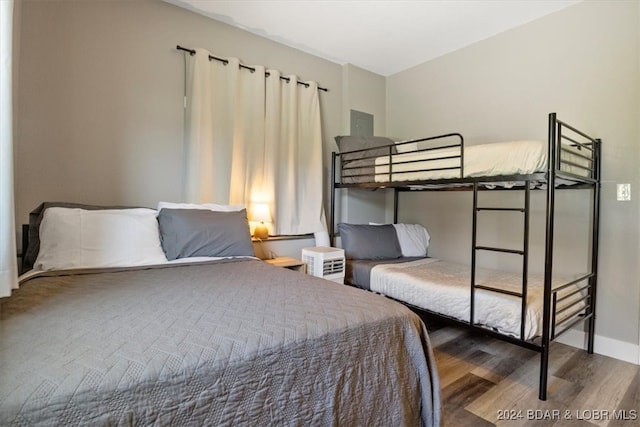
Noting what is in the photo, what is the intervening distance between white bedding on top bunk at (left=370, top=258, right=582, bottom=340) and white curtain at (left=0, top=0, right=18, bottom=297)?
2.28 metres

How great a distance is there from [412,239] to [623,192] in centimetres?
168

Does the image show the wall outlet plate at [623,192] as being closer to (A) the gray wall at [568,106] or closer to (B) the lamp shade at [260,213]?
(A) the gray wall at [568,106]

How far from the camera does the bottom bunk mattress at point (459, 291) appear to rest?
2014mm

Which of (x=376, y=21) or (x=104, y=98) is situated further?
(x=376, y=21)

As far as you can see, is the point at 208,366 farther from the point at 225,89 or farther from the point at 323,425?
the point at 225,89

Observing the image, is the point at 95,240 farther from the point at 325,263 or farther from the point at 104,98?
the point at 325,263

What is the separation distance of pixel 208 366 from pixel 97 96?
91.6 inches

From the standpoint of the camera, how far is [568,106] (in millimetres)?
2611

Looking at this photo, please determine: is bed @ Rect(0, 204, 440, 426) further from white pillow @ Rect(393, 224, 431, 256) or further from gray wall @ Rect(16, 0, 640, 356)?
white pillow @ Rect(393, 224, 431, 256)

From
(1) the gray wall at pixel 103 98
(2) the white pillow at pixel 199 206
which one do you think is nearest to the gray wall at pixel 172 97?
(1) the gray wall at pixel 103 98

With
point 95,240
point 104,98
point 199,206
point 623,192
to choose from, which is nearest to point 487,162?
point 623,192

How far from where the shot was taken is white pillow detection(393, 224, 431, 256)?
11.3ft

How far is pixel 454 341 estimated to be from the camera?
2.57 metres

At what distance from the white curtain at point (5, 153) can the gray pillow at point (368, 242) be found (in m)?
2.57
